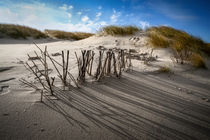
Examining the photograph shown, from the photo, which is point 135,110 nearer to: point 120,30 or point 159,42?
point 159,42

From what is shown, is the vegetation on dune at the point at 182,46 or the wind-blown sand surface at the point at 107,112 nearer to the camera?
the wind-blown sand surface at the point at 107,112

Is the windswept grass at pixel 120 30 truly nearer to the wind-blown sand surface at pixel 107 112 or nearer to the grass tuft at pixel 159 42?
the grass tuft at pixel 159 42

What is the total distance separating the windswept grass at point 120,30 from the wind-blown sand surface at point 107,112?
436 centimetres

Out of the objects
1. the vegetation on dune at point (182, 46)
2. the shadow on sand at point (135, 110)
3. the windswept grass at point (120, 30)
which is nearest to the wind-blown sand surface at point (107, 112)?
the shadow on sand at point (135, 110)

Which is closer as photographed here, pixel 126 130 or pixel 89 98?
pixel 126 130

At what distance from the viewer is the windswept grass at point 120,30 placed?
221 inches

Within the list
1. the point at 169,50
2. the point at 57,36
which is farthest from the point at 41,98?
the point at 57,36

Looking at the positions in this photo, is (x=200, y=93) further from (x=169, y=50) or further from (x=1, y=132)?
(x=169, y=50)

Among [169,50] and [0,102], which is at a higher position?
[169,50]

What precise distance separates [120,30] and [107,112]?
5.19 m

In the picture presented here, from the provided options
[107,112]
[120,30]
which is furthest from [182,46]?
[107,112]

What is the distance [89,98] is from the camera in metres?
1.28

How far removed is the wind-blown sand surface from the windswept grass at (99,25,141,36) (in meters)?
4.36

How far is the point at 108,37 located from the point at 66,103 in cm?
477
